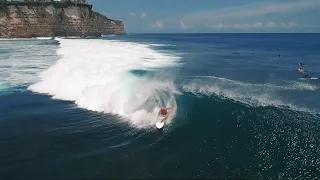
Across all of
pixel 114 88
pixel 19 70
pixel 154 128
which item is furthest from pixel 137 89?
pixel 19 70

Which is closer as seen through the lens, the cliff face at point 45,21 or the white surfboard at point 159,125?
the white surfboard at point 159,125

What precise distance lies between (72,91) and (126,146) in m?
15.9

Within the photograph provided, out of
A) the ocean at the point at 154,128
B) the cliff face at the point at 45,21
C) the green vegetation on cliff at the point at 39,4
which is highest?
the green vegetation on cliff at the point at 39,4

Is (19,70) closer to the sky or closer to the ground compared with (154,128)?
closer to the sky

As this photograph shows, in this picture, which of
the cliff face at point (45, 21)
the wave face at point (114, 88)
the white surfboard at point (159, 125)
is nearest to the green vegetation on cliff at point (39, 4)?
the cliff face at point (45, 21)

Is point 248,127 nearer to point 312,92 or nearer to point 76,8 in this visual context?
point 312,92

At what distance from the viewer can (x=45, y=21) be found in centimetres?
12862

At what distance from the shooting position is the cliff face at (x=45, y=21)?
118688 mm

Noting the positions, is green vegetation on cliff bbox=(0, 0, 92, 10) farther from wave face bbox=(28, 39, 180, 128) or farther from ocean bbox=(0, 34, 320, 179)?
ocean bbox=(0, 34, 320, 179)

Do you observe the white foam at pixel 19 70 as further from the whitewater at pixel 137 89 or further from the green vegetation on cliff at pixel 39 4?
the green vegetation on cliff at pixel 39 4

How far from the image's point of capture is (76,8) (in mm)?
140000

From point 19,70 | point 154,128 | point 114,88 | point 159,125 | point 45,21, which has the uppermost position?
point 45,21

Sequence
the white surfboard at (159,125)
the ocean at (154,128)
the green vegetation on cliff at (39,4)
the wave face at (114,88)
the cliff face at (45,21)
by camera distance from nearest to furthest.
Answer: the ocean at (154,128) → the white surfboard at (159,125) → the wave face at (114,88) → the green vegetation on cliff at (39,4) → the cliff face at (45,21)

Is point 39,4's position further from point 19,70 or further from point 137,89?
point 137,89
